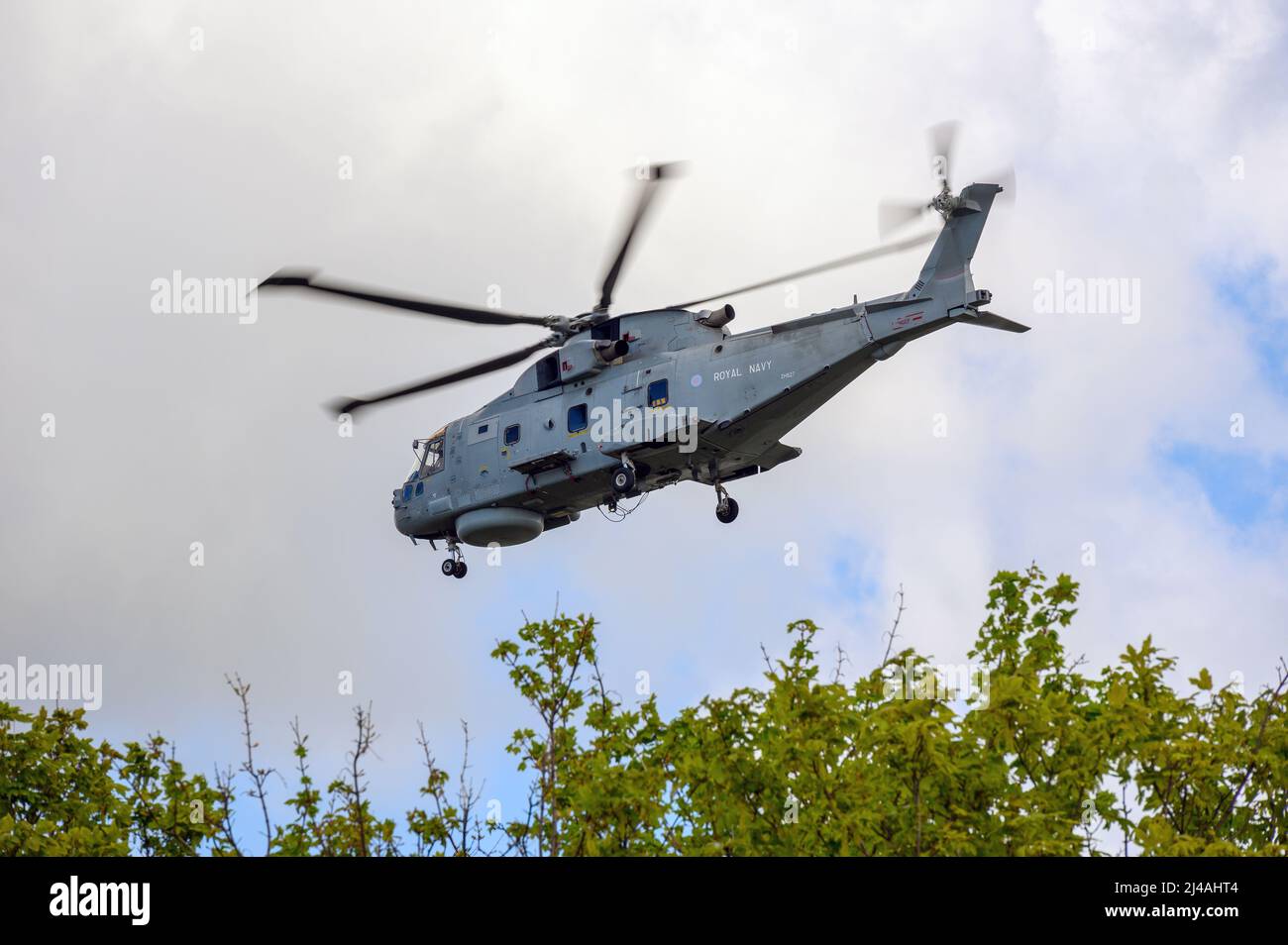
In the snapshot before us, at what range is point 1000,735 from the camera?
2128 centimetres

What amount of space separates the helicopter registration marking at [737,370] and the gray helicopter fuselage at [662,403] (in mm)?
25

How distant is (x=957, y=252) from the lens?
96.6 feet

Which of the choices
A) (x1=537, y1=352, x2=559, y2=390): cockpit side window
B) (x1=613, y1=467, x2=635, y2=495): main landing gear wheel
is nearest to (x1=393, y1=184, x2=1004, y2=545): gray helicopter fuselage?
Answer: (x1=537, y1=352, x2=559, y2=390): cockpit side window

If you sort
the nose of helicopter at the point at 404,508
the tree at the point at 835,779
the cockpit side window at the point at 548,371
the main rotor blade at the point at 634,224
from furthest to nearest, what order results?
the nose of helicopter at the point at 404,508, the cockpit side window at the point at 548,371, the main rotor blade at the point at 634,224, the tree at the point at 835,779

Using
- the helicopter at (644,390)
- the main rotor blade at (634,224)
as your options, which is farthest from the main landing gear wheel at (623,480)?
the main rotor blade at (634,224)

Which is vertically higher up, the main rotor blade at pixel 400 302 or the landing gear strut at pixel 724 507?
the main rotor blade at pixel 400 302

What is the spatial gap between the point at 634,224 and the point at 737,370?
336 centimetres

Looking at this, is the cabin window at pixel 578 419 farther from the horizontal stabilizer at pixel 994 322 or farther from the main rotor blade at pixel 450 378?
the horizontal stabilizer at pixel 994 322

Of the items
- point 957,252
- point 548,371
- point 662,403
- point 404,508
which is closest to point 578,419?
point 548,371

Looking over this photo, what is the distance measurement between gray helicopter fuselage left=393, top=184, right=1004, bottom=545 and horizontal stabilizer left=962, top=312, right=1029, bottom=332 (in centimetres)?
6

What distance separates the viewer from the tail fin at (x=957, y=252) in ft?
95.6
